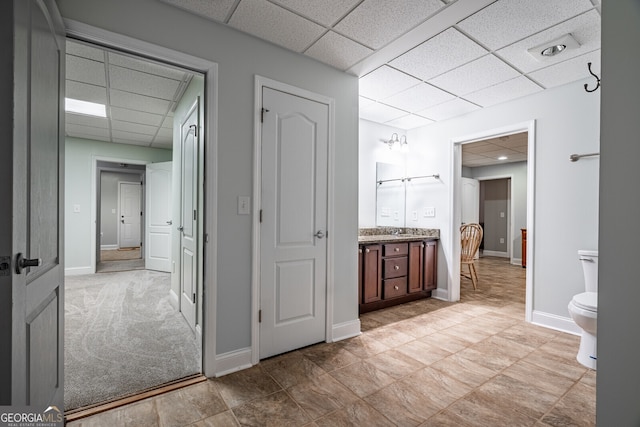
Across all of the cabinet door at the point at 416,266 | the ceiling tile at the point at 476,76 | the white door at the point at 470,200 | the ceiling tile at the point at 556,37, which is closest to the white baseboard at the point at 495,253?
the white door at the point at 470,200

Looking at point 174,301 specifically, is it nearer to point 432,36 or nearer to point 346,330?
point 346,330

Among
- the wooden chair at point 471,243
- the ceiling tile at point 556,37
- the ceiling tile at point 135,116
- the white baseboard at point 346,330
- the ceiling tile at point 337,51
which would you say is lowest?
the white baseboard at point 346,330

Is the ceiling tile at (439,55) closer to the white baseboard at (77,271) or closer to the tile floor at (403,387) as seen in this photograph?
the tile floor at (403,387)

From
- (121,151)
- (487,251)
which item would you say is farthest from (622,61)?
(487,251)

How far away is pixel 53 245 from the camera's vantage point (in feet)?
4.52

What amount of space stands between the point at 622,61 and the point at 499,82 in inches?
94.6

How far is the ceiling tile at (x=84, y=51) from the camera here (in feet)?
7.50

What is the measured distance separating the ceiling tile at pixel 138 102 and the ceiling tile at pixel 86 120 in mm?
844

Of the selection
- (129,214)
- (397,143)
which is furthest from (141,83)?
(129,214)

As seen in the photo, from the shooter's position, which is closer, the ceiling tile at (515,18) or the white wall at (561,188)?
the ceiling tile at (515,18)

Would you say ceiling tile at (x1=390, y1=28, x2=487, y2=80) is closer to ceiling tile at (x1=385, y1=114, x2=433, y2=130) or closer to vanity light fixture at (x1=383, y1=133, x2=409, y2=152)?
ceiling tile at (x1=385, y1=114, x2=433, y2=130)

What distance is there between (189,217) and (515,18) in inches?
120

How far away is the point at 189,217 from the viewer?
9.52 feet

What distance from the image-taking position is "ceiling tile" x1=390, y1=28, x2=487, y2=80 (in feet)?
7.27
